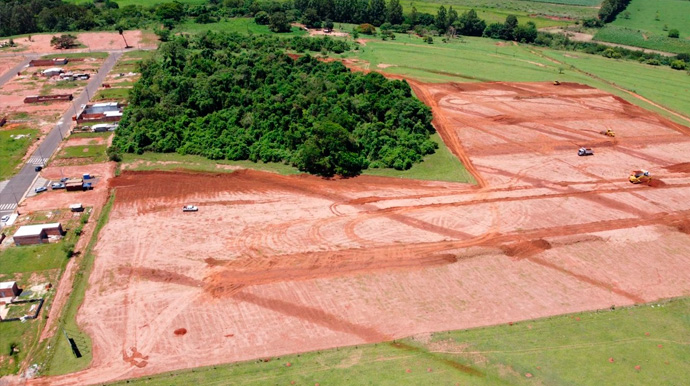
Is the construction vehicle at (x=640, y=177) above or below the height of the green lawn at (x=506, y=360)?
above

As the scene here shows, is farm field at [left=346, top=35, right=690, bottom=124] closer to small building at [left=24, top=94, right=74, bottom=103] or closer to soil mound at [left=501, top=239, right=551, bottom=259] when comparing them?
soil mound at [left=501, top=239, right=551, bottom=259]

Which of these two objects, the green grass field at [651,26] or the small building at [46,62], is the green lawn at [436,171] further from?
the green grass field at [651,26]

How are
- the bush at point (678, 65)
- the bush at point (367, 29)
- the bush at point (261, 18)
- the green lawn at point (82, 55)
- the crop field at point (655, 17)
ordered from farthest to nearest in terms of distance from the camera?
the crop field at point (655, 17) → the bush at point (367, 29) → the bush at point (261, 18) → the green lawn at point (82, 55) → the bush at point (678, 65)

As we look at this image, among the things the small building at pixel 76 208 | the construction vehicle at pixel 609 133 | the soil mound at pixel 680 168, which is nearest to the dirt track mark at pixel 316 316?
the small building at pixel 76 208

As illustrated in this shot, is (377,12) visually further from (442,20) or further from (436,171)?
(436,171)

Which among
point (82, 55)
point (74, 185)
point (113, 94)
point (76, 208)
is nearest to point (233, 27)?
point (82, 55)

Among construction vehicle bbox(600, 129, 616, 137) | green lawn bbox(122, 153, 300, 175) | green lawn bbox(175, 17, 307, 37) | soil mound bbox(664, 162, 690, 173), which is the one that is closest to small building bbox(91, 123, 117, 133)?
green lawn bbox(122, 153, 300, 175)

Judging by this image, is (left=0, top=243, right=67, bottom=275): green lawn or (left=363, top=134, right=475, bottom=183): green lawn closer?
(left=0, top=243, right=67, bottom=275): green lawn
